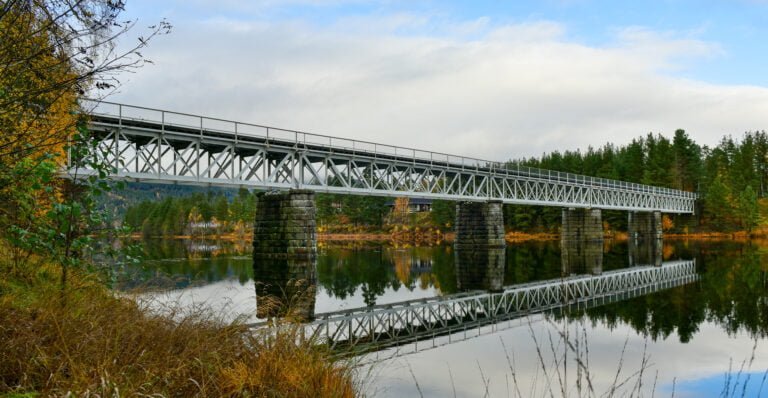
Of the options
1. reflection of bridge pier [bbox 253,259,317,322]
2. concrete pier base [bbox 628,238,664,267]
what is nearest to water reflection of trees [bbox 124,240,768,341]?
reflection of bridge pier [bbox 253,259,317,322]

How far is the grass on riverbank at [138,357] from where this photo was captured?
503 centimetres

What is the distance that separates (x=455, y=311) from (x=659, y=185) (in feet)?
312

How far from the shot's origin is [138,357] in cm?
548

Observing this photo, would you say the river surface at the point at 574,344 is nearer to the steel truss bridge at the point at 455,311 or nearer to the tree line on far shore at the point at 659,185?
the steel truss bridge at the point at 455,311

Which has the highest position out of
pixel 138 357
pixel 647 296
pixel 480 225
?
pixel 480 225

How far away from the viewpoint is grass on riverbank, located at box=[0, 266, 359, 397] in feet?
16.5

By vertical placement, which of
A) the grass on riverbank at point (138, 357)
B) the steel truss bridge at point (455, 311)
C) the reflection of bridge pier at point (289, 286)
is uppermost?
the grass on riverbank at point (138, 357)

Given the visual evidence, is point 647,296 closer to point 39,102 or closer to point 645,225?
point 39,102

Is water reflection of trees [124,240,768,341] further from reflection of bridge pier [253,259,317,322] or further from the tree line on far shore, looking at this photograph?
the tree line on far shore

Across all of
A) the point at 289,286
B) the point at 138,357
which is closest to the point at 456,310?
the point at 289,286

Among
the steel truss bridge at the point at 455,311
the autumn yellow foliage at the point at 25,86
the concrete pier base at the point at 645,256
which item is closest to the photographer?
the autumn yellow foliage at the point at 25,86

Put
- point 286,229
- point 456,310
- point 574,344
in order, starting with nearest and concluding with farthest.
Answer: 1. point 574,344
2. point 456,310
3. point 286,229

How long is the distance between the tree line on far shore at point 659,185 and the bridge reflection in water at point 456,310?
6367cm

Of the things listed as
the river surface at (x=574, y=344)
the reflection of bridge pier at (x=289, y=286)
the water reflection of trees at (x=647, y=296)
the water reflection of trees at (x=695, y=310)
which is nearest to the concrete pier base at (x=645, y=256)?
the water reflection of trees at (x=647, y=296)
